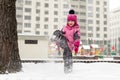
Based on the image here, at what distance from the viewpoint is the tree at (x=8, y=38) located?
24.0 ft

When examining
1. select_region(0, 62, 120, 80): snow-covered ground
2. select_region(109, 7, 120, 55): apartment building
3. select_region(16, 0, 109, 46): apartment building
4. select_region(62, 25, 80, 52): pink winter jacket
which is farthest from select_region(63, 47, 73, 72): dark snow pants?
select_region(109, 7, 120, 55): apartment building


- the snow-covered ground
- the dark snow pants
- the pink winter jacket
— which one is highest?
the pink winter jacket

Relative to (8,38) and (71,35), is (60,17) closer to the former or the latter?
(71,35)

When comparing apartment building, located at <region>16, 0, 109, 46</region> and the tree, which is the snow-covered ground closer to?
the tree

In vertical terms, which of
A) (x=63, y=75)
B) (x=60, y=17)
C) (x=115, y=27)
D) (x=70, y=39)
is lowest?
(x=63, y=75)

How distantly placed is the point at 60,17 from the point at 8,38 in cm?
7422

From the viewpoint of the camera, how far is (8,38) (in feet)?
24.4

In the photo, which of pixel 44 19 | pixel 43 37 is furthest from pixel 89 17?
pixel 43 37

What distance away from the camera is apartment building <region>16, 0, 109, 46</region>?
77.9 metres

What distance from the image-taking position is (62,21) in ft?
268

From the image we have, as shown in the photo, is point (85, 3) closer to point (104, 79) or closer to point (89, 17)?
point (89, 17)

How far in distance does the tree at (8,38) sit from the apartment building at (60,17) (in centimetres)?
6652

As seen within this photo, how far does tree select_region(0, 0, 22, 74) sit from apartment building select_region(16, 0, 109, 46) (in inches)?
2619

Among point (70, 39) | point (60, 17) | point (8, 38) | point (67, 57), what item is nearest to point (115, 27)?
point (60, 17)
